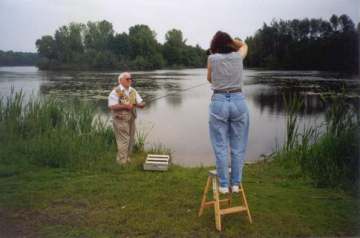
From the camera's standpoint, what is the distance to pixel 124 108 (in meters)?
5.34

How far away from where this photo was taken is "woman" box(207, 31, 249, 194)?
322cm

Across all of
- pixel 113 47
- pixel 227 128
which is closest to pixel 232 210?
pixel 227 128

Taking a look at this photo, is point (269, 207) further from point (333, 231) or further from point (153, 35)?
point (153, 35)

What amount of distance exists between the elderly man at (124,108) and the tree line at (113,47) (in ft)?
12.3

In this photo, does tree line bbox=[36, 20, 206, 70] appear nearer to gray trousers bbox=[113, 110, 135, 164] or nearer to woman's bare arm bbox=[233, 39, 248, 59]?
gray trousers bbox=[113, 110, 135, 164]

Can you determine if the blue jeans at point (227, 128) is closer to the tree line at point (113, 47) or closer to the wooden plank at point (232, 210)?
the wooden plank at point (232, 210)

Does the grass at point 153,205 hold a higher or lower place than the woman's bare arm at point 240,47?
lower

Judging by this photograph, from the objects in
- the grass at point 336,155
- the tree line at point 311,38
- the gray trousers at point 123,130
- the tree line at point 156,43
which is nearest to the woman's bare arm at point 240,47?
the grass at point 336,155

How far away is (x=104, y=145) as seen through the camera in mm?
6477

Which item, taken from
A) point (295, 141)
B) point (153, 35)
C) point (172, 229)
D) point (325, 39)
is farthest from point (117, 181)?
point (325, 39)

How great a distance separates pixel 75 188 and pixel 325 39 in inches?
332

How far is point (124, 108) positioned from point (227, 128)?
7.58 ft

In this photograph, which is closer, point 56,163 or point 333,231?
point 333,231

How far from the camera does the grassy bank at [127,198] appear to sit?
335 centimetres
